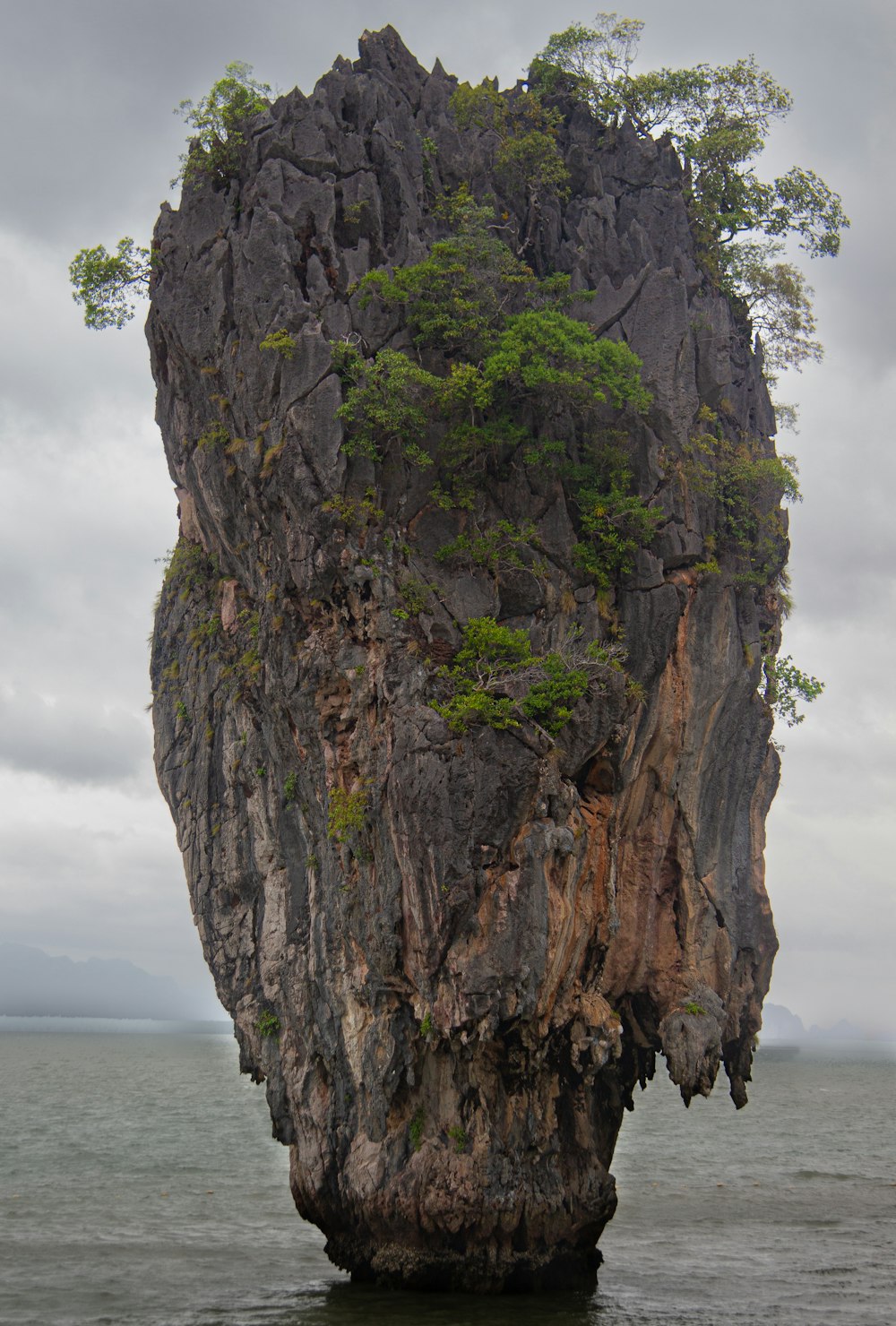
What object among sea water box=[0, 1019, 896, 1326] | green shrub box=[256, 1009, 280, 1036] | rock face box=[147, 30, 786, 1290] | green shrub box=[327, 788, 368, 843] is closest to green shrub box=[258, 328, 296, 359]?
rock face box=[147, 30, 786, 1290]

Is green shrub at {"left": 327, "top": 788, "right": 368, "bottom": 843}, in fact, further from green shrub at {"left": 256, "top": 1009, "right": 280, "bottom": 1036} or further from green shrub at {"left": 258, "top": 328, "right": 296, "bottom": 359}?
green shrub at {"left": 258, "top": 328, "right": 296, "bottom": 359}

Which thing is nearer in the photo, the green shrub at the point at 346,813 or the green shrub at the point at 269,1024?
the green shrub at the point at 346,813

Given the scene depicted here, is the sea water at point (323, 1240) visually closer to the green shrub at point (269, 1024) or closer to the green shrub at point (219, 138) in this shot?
the green shrub at point (269, 1024)

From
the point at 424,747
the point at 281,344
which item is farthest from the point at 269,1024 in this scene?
the point at 281,344

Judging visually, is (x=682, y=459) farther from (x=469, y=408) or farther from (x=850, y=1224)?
(x=850, y=1224)

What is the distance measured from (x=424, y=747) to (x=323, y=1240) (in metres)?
13.3

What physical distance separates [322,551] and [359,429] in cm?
259

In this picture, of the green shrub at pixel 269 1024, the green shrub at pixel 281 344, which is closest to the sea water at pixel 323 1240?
the green shrub at pixel 269 1024

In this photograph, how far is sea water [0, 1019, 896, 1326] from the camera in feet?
67.6

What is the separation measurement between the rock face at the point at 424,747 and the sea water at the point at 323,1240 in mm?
1589

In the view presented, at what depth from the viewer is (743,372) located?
28609mm

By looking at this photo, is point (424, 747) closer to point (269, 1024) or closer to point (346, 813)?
point (346, 813)

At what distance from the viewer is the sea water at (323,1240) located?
2061 centimetres

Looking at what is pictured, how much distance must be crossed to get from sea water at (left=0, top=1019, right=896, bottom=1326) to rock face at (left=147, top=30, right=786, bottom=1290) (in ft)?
5.21
